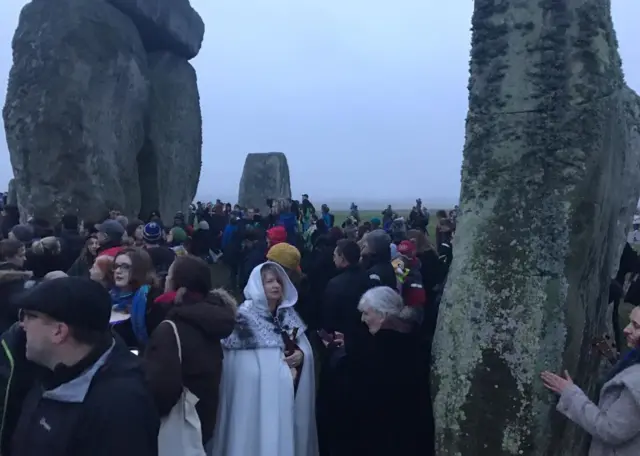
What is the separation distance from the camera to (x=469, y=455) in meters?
3.48

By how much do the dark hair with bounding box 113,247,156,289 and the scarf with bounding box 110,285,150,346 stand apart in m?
0.09

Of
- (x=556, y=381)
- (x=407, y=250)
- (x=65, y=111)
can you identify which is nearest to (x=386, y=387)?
(x=556, y=381)

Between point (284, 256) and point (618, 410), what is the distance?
2497mm

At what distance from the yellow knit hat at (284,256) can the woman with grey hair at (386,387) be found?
1134 mm

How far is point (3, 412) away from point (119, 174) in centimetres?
1013

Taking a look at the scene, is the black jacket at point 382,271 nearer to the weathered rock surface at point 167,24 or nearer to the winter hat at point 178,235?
the winter hat at point 178,235

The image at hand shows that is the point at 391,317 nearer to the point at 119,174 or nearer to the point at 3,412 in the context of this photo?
the point at 3,412

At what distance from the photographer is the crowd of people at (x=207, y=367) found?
2.15 m

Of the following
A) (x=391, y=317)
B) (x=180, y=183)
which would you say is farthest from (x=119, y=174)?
(x=391, y=317)

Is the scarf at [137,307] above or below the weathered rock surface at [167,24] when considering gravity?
below

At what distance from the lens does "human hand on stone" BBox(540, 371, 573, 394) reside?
319 cm

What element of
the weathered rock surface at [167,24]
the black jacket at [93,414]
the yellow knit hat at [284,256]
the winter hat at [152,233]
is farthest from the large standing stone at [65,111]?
the black jacket at [93,414]

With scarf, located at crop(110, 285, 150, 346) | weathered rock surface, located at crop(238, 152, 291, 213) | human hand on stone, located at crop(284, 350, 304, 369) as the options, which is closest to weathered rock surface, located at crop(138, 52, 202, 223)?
scarf, located at crop(110, 285, 150, 346)

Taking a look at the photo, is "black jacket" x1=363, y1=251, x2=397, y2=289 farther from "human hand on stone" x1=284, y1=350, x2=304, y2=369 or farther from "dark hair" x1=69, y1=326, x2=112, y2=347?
"dark hair" x1=69, y1=326, x2=112, y2=347
